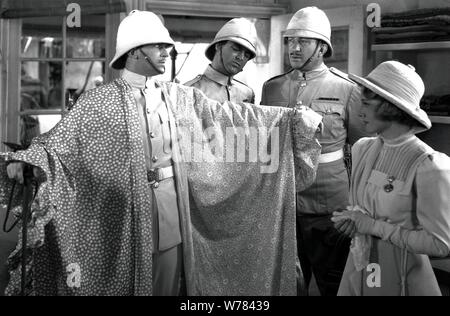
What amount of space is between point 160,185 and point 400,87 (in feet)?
3.57

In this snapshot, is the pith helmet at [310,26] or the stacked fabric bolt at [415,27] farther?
the stacked fabric bolt at [415,27]

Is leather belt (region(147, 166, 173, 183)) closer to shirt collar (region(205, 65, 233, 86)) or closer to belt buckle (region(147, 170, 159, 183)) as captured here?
belt buckle (region(147, 170, 159, 183))

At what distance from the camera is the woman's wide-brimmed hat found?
242cm

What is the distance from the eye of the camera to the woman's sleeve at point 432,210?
2.27m

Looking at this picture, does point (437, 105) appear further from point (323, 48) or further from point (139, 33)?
point (139, 33)

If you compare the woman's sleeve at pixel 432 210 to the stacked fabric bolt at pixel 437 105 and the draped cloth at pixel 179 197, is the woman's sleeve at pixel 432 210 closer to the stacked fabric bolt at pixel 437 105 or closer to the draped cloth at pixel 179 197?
the draped cloth at pixel 179 197

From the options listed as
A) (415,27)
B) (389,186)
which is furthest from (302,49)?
(389,186)

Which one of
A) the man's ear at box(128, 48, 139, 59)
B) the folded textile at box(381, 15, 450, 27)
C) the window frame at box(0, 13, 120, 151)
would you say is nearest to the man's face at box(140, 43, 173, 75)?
the man's ear at box(128, 48, 139, 59)

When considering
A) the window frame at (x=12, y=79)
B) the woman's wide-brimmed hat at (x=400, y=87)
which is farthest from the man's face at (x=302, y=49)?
the window frame at (x=12, y=79)

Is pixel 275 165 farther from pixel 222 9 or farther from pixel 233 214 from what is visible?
pixel 222 9

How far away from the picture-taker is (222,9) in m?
5.32

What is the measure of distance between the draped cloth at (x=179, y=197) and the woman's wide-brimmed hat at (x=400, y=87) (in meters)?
0.75

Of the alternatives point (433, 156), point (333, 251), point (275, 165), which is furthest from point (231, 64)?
point (433, 156)

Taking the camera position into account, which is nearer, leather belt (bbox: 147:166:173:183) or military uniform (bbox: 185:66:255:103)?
leather belt (bbox: 147:166:173:183)
